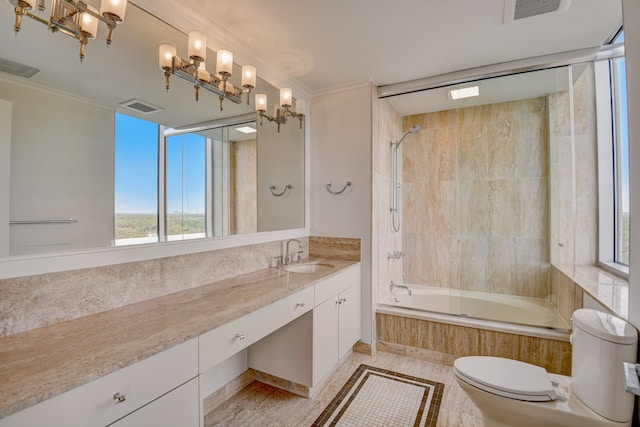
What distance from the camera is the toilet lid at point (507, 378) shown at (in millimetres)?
1347

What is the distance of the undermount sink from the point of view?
93.1 inches

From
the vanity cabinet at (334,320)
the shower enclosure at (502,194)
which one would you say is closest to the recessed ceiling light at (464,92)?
the shower enclosure at (502,194)

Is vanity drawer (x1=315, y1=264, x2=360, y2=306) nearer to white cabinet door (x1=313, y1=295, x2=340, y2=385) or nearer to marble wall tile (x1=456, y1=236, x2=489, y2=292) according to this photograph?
white cabinet door (x1=313, y1=295, x2=340, y2=385)

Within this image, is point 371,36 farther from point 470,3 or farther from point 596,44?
point 596,44

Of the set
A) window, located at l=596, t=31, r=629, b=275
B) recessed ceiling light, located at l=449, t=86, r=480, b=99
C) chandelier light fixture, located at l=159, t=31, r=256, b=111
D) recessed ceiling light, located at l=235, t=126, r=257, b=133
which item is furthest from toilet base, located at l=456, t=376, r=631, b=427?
recessed ceiling light, located at l=449, t=86, r=480, b=99

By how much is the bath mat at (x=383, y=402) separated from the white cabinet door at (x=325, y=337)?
0.20m

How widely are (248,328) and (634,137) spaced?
190cm

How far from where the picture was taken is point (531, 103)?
2.78 meters

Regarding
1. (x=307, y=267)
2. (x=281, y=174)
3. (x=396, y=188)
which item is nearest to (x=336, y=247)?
(x=307, y=267)

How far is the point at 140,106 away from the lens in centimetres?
145

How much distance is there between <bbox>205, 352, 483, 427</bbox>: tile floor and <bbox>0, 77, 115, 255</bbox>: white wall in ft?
4.27

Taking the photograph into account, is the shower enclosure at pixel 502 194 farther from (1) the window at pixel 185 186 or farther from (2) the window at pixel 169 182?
(1) the window at pixel 185 186

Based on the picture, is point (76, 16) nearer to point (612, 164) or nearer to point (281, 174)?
point (281, 174)

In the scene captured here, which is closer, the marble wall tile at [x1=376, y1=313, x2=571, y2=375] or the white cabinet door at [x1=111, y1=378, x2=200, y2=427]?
the white cabinet door at [x1=111, y1=378, x2=200, y2=427]
